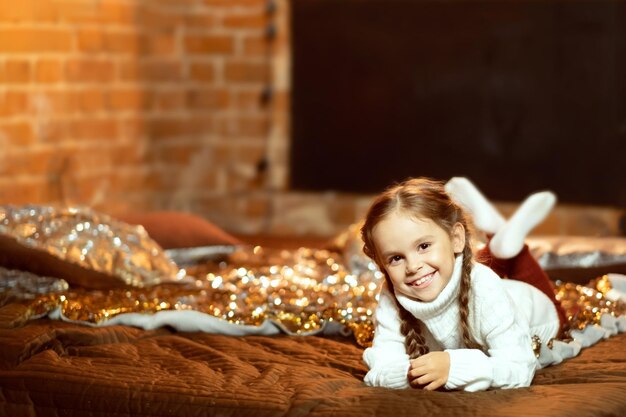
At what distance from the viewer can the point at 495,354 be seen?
2.01 metres

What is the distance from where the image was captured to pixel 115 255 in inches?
108

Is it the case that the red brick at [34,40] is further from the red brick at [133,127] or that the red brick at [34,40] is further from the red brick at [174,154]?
the red brick at [174,154]

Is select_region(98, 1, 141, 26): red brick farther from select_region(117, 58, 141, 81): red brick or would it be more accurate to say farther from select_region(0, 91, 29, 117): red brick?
select_region(0, 91, 29, 117): red brick

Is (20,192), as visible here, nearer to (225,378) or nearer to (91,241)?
(91,241)

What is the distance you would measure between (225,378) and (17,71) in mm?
2175

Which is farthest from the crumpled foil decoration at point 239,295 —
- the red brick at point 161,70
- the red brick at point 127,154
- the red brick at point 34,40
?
the red brick at point 161,70

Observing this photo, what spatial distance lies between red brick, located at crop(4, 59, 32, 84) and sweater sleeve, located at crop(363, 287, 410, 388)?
2.18m

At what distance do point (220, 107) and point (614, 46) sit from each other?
1.71 metres

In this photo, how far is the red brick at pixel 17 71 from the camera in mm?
3893

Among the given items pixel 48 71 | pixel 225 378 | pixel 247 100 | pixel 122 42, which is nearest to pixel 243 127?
pixel 247 100

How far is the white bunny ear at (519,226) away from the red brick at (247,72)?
277cm

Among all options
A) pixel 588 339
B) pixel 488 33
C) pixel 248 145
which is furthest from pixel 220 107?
pixel 588 339

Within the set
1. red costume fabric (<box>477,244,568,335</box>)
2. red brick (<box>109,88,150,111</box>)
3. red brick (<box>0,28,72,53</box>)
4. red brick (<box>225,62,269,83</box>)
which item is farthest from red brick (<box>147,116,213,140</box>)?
red costume fabric (<box>477,244,568,335</box>)

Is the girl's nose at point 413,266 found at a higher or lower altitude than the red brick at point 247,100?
higher
